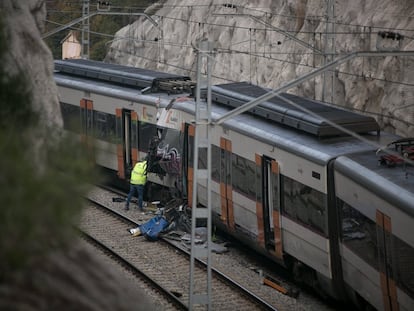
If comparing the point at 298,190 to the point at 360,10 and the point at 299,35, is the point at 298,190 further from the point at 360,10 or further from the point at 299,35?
the point at 299,35

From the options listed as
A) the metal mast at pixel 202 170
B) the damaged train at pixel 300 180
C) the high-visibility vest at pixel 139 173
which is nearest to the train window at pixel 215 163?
the damaged train at pixel 300 180

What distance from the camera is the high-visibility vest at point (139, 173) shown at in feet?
68.9

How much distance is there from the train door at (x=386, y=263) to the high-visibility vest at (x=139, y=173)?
9.73 m

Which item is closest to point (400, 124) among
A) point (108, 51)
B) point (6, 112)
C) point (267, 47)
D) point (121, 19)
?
point (267, 47)

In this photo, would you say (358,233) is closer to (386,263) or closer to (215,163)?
(386,263)

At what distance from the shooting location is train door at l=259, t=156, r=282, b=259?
15.2 meters

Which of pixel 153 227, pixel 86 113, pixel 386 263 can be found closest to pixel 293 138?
pixel 386 263

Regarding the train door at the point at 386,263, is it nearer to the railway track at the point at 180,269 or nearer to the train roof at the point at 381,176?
the train roof at the point at 381,176

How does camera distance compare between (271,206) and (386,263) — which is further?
(271,206)

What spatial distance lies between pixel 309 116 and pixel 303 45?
8806 mm

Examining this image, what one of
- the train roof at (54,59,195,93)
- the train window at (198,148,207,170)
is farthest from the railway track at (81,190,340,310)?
the train roof at (54,59,195,93)

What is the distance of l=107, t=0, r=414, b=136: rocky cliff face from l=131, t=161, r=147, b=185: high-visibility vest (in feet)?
11.2

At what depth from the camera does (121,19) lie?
6172cm

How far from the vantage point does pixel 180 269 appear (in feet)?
54.9
